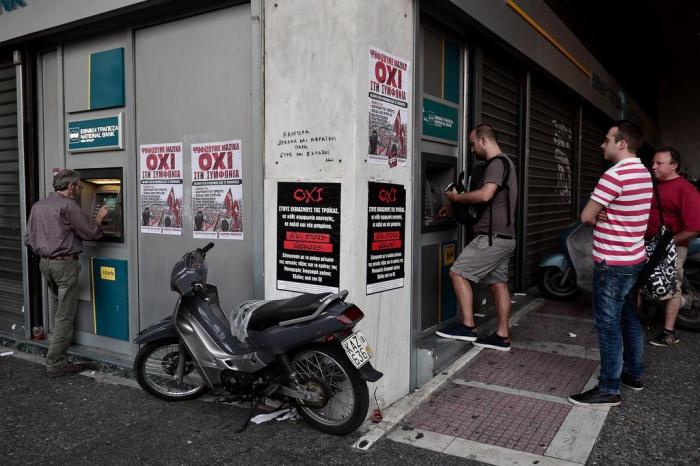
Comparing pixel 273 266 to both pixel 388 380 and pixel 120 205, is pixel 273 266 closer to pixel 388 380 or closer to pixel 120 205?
pixel 388 380

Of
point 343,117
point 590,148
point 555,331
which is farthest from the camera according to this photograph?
point 590,148

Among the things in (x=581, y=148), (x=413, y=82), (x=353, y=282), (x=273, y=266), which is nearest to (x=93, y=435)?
(x=273, y=266)

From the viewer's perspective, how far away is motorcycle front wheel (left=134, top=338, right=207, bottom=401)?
13.7 feet

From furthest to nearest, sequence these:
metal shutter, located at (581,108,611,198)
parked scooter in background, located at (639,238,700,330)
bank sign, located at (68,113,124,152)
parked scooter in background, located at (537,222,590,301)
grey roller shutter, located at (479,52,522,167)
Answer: metal shutter, located at (581,108,611,198), parked scooter in background, located at (537,222,590,301), grey roller shutter, located at (479,52,522,167), parked scooter in background, located at (639,238,700,330), bank sign, located at (68,113,124,152)

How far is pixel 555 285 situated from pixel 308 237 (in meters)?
4.33

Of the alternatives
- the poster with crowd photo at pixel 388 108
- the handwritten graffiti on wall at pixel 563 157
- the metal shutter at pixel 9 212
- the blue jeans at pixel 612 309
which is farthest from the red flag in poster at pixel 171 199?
the handwritten graffiti on wall at pixel 563 157

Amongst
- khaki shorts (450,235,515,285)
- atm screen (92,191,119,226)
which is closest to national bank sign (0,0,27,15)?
atm screen (92,191,119,226)

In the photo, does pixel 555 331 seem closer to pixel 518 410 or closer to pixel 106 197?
pixel 518 410

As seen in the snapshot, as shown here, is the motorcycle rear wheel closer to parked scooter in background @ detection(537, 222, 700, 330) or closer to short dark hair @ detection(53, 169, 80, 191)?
parked scooter in background @ detection(537, 222, 700, 330)

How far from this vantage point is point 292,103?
3.85 metres

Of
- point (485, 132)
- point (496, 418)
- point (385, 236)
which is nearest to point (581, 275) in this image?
point (485, 132)

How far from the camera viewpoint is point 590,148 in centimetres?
1048

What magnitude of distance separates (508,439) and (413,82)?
8.33ft

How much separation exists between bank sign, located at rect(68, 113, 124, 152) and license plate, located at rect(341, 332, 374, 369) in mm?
3048
